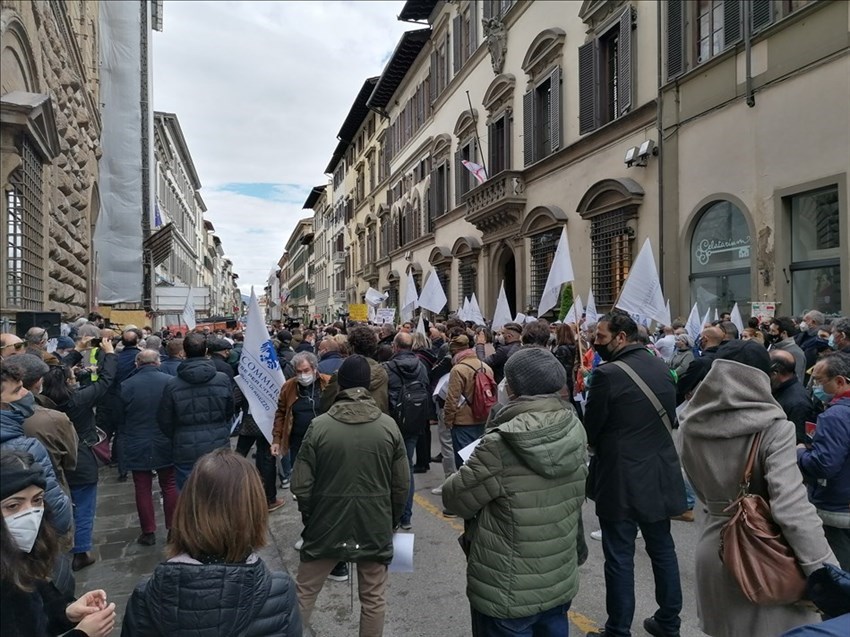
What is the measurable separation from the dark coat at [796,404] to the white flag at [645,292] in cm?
378

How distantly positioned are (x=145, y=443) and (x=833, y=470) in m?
5.01

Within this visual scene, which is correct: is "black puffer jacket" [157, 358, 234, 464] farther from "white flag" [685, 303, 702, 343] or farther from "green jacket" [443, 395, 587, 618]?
"white flag" [685, 303, 702, 343]

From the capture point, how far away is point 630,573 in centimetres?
346

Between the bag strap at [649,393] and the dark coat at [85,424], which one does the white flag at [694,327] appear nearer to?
the bag strap at [649,393]

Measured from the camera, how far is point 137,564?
504 cm

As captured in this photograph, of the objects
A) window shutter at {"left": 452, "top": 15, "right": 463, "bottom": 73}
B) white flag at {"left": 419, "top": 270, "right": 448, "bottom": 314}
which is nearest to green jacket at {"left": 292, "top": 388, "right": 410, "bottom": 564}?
white flag at {"left": 419, "top": 270, "right": 448, "bottom": 314}

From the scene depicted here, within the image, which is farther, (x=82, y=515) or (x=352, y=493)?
(x=82, y=515)

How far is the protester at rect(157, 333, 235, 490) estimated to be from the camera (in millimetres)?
5195

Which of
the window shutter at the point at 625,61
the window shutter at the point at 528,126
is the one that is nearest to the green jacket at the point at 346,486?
the window shutter at the point at 625,61

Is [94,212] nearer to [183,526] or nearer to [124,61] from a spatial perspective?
[124,61]

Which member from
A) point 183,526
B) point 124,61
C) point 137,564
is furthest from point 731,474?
point 124,61

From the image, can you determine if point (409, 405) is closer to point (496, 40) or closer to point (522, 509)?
point (522, 509)

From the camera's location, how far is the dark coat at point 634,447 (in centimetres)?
346

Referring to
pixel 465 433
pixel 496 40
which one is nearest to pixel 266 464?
pixel 465 433
